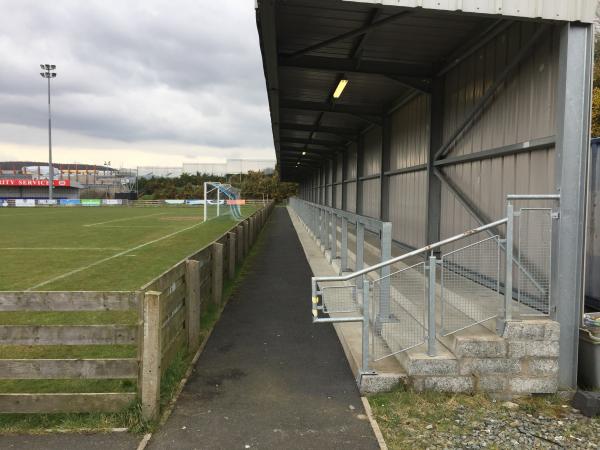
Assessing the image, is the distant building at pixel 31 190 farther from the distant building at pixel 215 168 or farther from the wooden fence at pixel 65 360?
the wooden fence at pixel 65 360

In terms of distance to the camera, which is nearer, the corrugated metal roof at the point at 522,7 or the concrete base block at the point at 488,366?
the concrete base block at the point at 488,366

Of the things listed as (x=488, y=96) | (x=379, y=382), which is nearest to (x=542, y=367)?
(x=379, y=382)

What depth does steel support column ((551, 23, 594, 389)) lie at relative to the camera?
454cm

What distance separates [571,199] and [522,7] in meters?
1.95

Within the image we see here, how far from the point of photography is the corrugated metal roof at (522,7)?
455 cm

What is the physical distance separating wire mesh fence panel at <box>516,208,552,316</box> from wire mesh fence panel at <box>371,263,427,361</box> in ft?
3.23

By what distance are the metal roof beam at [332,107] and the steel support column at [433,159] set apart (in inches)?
153

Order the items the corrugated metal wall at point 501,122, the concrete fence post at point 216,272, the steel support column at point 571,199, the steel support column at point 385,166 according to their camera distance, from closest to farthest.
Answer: the steel support column at point 571,199, the corrugated metal wall at point 501,122, the concrete fence post at point 216,272, the steel support column at point 385,166

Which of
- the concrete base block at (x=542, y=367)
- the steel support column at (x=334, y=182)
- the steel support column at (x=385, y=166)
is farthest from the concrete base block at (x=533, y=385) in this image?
the steel support column at (x=334, y=182)

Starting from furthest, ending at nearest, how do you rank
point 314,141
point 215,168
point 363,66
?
point 215,168
point 314,141
point 363,66

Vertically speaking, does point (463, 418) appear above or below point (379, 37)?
below

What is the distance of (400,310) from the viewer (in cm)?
504

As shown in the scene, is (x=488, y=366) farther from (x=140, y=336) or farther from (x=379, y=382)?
(x=140, y=336)

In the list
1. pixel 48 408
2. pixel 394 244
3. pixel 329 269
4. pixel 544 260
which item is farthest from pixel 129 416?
pixel 394 244
